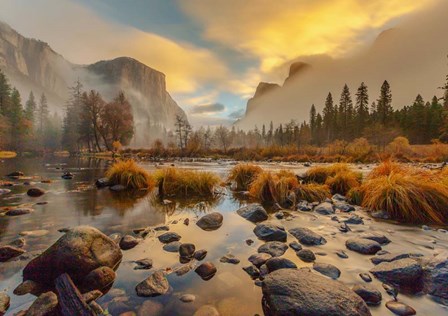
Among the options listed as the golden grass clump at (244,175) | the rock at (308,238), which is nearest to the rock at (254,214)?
the rock at (308,238)

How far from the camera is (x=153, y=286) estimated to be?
290 cm

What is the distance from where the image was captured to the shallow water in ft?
8.84

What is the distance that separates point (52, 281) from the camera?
3.01 metres

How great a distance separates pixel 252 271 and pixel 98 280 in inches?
78.4

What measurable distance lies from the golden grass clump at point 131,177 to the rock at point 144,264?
303 inches

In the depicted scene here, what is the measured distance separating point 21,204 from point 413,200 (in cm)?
1122

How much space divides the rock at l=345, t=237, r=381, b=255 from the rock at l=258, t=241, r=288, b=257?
1.18 metres

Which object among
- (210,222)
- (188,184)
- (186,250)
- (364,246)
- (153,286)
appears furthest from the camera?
(188,184)

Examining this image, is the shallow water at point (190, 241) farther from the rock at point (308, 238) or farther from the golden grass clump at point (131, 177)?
the golden grass clump at point (131, 177)

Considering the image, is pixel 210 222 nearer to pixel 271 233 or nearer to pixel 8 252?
pixel 271 233

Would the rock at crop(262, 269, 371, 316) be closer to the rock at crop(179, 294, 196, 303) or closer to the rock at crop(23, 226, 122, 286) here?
the rock at crop(179, 294, 196, 303)

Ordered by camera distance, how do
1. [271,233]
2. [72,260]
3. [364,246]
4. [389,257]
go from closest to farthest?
[72,260] < [389,257] < [364,246] < [271,233]

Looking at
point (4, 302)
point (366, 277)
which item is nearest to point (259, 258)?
point (366, 277)

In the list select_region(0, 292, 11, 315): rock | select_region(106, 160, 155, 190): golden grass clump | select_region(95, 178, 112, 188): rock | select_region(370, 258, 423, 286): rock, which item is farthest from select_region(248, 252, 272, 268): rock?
Result: select_region(95, 178, 112, 188): rock
